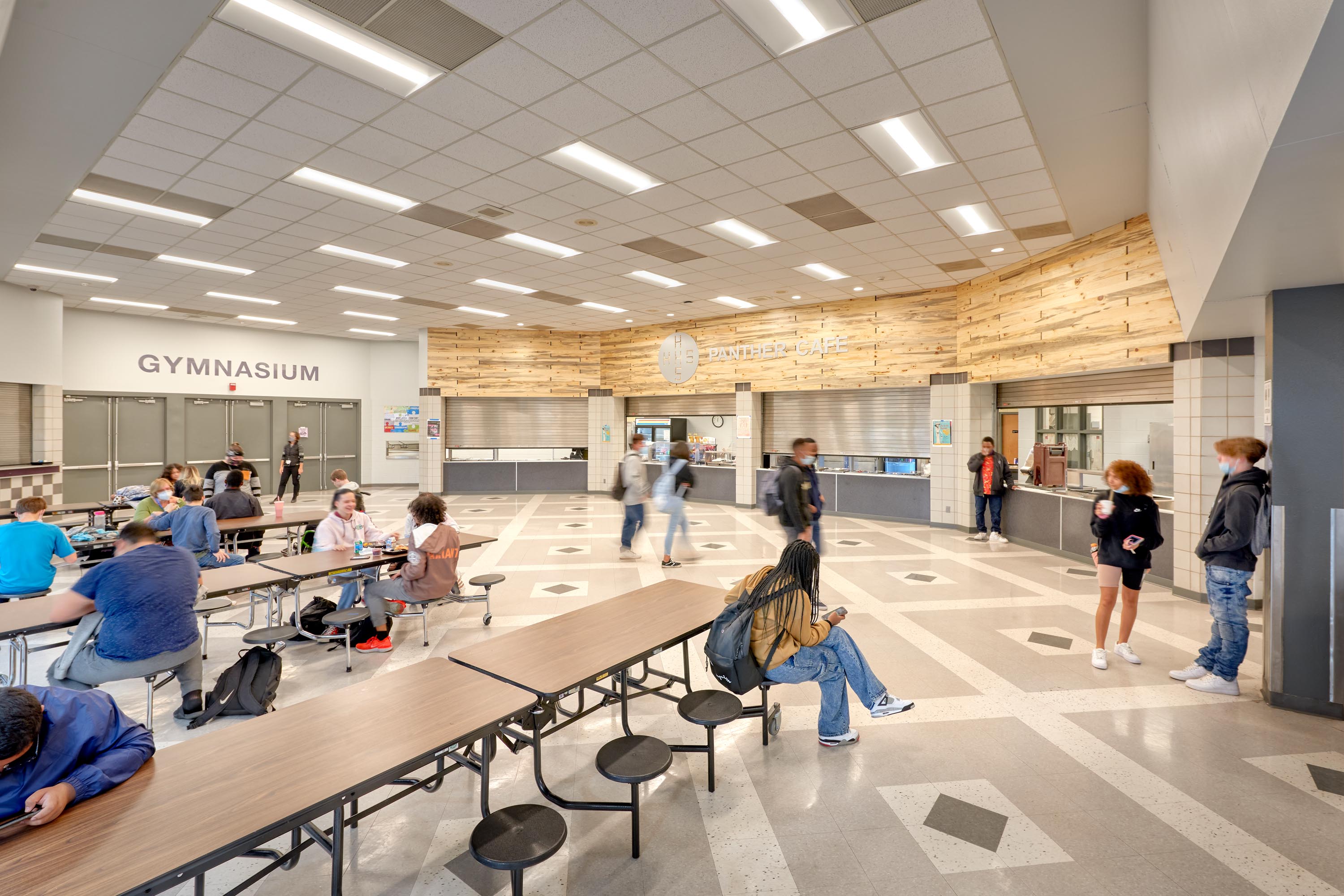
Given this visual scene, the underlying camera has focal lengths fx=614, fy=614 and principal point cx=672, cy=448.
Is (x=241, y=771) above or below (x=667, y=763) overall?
above

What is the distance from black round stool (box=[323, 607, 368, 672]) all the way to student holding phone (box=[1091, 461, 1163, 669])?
4933mm

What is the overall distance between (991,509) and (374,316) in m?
11.2

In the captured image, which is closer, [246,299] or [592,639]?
[592,639]

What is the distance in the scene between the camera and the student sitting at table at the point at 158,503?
18.1ft

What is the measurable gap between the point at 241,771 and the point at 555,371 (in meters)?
12.4

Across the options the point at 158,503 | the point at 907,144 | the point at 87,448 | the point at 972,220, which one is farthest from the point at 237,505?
the point at 972,220

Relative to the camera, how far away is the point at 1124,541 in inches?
160

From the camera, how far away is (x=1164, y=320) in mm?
5855

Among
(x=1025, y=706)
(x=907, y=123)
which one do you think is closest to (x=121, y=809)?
(x=1025, y=706)

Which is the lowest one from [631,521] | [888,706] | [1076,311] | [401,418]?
[888,706]

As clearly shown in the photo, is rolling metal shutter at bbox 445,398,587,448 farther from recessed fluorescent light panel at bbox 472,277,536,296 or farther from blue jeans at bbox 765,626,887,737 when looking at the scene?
blue jeans at bbox 765,626,887,737

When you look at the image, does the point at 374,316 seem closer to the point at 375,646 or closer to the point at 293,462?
the point at 293,462

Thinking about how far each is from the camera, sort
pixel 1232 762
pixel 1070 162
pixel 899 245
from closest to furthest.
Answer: pixel 1232 762, pixel 1070 162, pixel 899 245

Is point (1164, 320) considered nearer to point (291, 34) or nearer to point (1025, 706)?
point (1025, 706)
